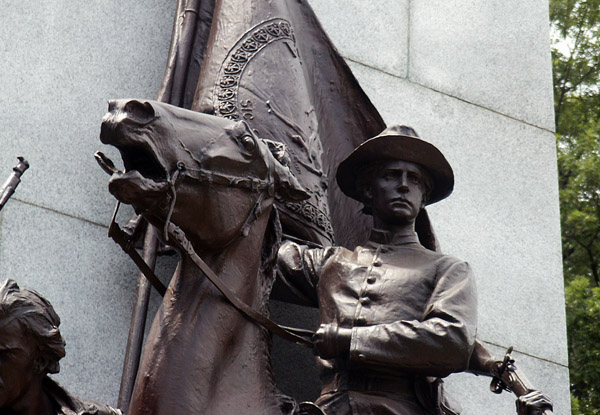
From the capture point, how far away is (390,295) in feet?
18.5

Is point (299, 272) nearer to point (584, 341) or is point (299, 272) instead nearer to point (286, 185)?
point (286, 185)

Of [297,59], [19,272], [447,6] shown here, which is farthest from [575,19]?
[19,272]

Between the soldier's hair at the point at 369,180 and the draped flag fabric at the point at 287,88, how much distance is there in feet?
0.64

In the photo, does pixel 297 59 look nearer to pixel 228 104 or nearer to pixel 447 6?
pixel 228 104

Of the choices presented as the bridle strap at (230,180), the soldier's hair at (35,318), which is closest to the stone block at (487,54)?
the bridle strap at (230,180)

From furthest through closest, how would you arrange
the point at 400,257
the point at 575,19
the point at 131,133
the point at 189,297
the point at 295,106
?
the point at 575,19 < the point at 295,106 < the point at 400,257 < the point at 189,297 < the point at 131,133

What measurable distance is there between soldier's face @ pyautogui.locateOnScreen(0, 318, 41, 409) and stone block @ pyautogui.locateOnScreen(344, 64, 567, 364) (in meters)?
3.13

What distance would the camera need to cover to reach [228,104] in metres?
6.17

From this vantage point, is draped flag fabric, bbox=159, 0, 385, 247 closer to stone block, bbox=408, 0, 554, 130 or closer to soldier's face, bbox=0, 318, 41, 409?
stone block, bbox=408, 0, 554, 130

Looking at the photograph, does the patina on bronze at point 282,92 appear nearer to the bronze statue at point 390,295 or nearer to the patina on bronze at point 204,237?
the bronze statue at point 390,295

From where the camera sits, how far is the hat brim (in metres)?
5.96

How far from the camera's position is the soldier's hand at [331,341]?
5262 millimetres

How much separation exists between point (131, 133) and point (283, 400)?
1.11 m

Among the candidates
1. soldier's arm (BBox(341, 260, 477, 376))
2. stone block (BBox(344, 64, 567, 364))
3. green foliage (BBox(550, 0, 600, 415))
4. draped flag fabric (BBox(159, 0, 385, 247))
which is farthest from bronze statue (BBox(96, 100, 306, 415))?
green foliage (BBox(550, 0, 600, 415))
